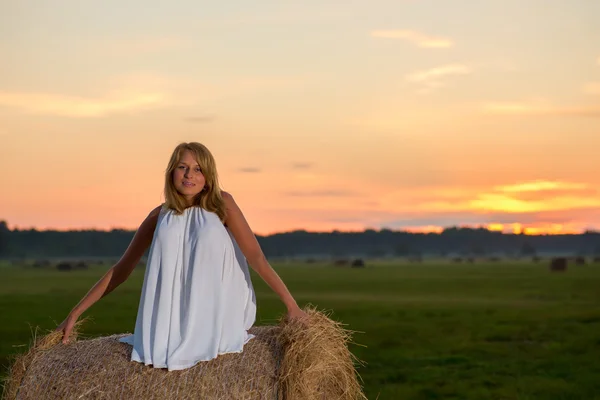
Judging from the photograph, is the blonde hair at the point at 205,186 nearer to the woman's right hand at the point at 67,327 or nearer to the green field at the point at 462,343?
the green field at the point at 462,343

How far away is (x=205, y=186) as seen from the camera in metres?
7.80

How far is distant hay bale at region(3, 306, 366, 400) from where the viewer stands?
7.79 metres

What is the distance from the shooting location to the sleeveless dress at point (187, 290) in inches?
302

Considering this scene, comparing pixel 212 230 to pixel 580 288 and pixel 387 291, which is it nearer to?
pixel 580 288

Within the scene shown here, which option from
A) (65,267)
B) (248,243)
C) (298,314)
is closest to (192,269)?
(248,243)

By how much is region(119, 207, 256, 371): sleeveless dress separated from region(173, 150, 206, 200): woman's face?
0.67ft

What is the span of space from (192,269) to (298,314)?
1.04m

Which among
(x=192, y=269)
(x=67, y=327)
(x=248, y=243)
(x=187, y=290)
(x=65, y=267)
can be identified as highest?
(x=248, y=243)

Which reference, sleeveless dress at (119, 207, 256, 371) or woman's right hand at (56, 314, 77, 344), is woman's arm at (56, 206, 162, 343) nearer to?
woman's right hand at (56, 314, 77, 344)

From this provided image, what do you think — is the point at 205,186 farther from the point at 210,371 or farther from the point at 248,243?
the point at 210,371

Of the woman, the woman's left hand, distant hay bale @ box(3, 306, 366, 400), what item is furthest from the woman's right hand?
the woman's left hand

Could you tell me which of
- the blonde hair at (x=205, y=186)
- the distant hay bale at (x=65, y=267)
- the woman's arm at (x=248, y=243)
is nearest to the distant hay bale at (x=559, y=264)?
the distant hay bale at (x=65, y=267)

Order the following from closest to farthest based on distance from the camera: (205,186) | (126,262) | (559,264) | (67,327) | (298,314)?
(205,186)
(298,314)
(126,262)
(67,327)
(559,264)

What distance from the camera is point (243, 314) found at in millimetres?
7980
